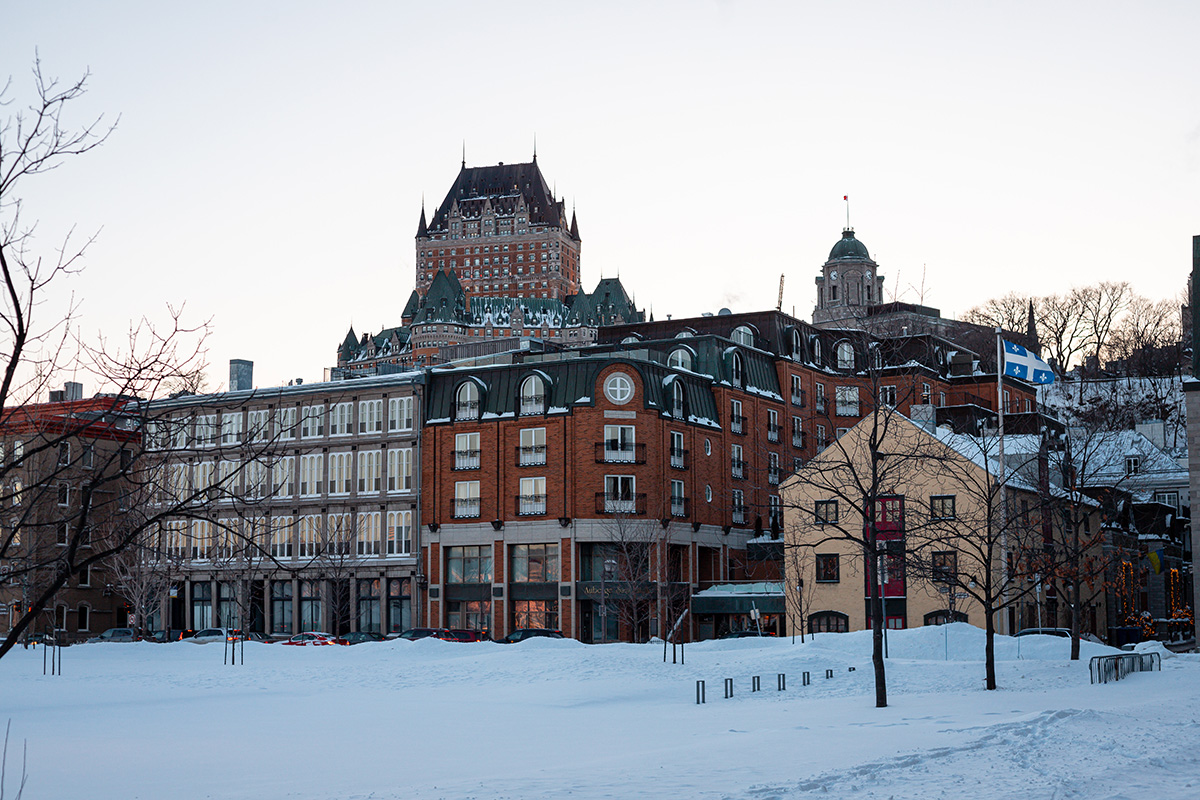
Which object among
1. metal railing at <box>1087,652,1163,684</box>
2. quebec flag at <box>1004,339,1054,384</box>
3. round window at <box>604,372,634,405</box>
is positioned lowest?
metal railing at <box>1087,652,1163,684</box>

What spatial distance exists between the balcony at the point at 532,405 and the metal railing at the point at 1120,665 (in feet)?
133

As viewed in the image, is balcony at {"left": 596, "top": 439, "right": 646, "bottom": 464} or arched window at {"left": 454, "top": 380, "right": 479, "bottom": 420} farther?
arched window at {"left": 454, "top": 380, "right": 479, "bottom": 420}

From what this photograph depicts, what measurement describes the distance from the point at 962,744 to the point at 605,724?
9.37m

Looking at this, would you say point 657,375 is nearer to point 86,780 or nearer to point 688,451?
point 688,451

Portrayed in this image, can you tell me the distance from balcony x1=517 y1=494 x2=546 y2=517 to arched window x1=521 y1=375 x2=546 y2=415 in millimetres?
5010

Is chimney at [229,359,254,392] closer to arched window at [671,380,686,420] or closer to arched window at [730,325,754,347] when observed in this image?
arched window at [671,380,686,420]

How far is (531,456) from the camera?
249 feet

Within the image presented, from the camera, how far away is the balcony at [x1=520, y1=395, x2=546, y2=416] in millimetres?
75875

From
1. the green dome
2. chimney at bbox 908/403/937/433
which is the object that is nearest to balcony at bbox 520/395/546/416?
chimney at bbox 908/403/937/433

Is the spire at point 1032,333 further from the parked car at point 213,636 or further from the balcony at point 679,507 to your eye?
the parked car at point 213,636

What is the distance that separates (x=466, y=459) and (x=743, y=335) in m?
23.5

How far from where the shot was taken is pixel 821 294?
187750 millimetres

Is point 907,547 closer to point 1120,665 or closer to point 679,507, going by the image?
point 679,507

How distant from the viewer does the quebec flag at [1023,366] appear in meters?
47.1
